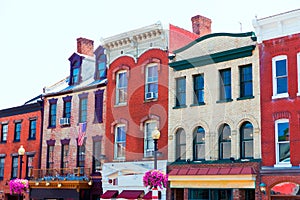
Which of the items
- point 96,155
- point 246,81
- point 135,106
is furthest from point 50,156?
point 246,81

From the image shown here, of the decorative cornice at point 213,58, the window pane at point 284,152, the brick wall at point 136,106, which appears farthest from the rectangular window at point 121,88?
the window pane at point 284,152

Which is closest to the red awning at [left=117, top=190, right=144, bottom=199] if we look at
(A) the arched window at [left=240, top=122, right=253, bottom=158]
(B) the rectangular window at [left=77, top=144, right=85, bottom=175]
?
(B) the rectangular window at [left=77, top=144, right=85, bottom=175]

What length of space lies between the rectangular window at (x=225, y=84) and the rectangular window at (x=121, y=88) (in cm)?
781

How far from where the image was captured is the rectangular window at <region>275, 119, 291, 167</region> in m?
25.0

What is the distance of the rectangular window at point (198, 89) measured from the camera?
2941 cm

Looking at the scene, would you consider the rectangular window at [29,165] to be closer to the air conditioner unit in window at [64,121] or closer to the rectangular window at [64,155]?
the rectangular window at [64,155]

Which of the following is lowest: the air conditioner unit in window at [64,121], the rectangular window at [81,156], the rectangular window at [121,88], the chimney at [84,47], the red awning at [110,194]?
the red awning at [110,194]

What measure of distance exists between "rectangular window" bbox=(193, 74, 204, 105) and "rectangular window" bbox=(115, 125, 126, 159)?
20.3 feet

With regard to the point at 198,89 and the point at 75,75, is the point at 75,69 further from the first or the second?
the point at 198,89

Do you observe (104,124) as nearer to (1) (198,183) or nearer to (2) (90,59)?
(2) (90,59)

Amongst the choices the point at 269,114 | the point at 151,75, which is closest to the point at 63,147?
the point at 151,75

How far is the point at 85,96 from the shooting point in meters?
36.9

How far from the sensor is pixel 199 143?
29.0 meters

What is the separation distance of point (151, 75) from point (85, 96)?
20.9 ft
